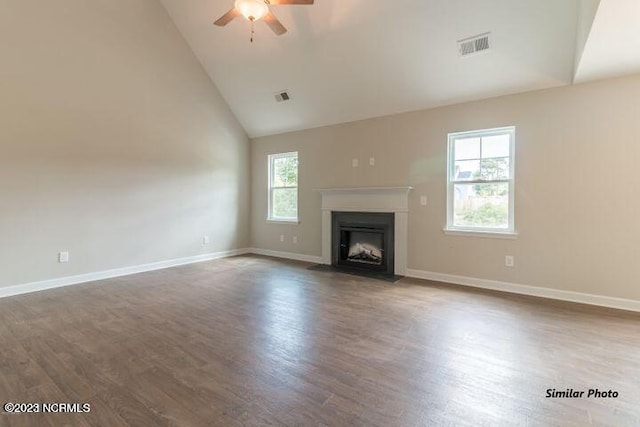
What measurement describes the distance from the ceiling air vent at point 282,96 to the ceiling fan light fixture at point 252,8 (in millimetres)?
2448

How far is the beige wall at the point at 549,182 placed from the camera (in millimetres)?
3451

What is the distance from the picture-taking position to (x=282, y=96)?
5523mm

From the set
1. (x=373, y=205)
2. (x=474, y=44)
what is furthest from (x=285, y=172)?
(x=474, y=44)

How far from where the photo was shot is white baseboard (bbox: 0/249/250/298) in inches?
154

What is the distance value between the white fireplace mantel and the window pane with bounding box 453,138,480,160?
85 centimetres

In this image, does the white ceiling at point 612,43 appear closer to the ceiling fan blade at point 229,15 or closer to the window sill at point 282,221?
the ceiling fan blade at point 229,15

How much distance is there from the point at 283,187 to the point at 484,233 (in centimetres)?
382

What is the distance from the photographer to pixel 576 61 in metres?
3.35

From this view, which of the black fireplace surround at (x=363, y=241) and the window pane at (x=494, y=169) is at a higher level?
the window pane at (x=494, y=169)

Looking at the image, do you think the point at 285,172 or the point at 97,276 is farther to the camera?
the point at 285,172

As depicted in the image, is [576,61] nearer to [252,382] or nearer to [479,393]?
[479,393]

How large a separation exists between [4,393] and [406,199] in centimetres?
456

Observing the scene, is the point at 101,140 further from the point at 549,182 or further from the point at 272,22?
the point at 549,182

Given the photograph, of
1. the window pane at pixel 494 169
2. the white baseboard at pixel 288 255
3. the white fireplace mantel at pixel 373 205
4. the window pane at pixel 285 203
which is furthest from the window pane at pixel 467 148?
the window pane at pixel 285 203
